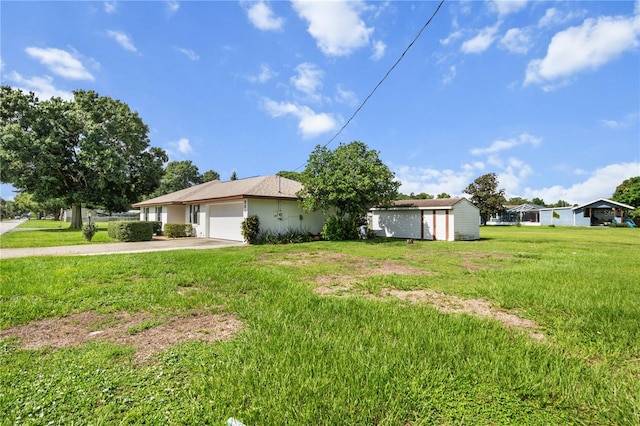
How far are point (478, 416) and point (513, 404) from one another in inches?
14.6

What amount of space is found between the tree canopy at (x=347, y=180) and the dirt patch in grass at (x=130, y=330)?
38.4 feet

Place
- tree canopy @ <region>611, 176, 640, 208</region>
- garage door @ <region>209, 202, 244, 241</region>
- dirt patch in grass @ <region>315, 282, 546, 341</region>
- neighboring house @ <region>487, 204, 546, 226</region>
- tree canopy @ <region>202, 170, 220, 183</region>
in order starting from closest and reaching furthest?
dirt patch in grass @ <region>315, 282, 546, 341</region>, garage door @ <region>209, 202, 244, 241</region>, tree canopy @ <region>611, 176, 640, 208</region>, neighboring house @ <region>487, 204, 546, 226</region>, tree canopy @ <region>202, 170, 220, 183</region>

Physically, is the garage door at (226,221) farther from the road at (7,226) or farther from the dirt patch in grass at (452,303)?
the road at (7,226)

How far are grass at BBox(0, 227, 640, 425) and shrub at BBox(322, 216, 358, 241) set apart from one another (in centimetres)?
1148

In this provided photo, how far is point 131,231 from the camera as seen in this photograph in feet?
52.2

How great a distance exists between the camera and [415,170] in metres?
22.4

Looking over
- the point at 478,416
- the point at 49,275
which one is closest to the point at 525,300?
the point at 478,416

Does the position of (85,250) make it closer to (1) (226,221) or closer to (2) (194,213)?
(1) (226,221)

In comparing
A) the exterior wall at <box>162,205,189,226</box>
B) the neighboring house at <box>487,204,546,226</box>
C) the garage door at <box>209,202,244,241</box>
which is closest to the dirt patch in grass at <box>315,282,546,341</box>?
the garage door at <box>209,202,244,241</box>

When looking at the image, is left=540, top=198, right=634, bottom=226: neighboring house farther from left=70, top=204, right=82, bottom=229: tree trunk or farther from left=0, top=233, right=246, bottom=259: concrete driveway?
left=70, top=204, right=82, bottom=229: tree trunk

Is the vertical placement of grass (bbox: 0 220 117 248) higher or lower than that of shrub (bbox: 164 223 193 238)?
lower

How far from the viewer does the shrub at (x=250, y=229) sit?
48.8ft

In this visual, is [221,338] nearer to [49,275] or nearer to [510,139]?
[49,275]

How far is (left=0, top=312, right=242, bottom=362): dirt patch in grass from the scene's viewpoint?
337 cm
